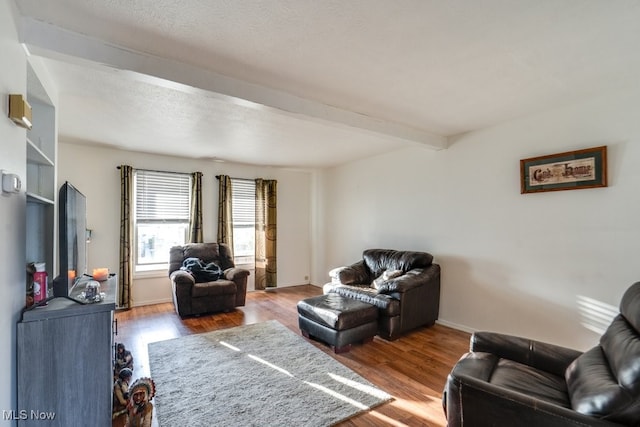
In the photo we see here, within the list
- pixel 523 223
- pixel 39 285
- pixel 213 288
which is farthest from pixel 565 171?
pixel 213 288

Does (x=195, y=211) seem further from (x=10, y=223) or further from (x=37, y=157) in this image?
(x=10, y=223)

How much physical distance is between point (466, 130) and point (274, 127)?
7.74 feet

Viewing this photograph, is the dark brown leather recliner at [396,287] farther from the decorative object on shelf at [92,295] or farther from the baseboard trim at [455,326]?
the decorative object on shelf at [92,295]

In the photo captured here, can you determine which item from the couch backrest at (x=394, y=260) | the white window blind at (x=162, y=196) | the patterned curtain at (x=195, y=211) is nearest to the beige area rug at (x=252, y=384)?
the couch backrest at (x=394, y=260)

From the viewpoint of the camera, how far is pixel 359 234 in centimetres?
539

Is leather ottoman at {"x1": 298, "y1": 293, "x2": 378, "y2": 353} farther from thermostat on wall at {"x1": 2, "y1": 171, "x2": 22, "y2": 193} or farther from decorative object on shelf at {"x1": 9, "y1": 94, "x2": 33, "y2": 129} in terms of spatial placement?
decorative object on shelf at {"x1": 9, "y1": 94, "x2": 33, "y2": 129}

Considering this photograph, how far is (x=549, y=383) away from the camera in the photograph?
67.3 inches

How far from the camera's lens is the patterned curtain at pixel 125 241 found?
4.50m

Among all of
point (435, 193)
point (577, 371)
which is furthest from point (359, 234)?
point (577, 371)

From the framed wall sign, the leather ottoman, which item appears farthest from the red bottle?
the framed wall sign

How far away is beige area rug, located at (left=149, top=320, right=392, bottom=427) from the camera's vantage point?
81.5 inches

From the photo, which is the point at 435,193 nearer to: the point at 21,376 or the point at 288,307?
the point at 288,307

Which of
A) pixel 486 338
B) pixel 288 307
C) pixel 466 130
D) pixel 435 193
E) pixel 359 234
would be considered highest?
pixel 466 130

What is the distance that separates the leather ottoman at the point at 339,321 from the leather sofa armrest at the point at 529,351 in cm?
125
